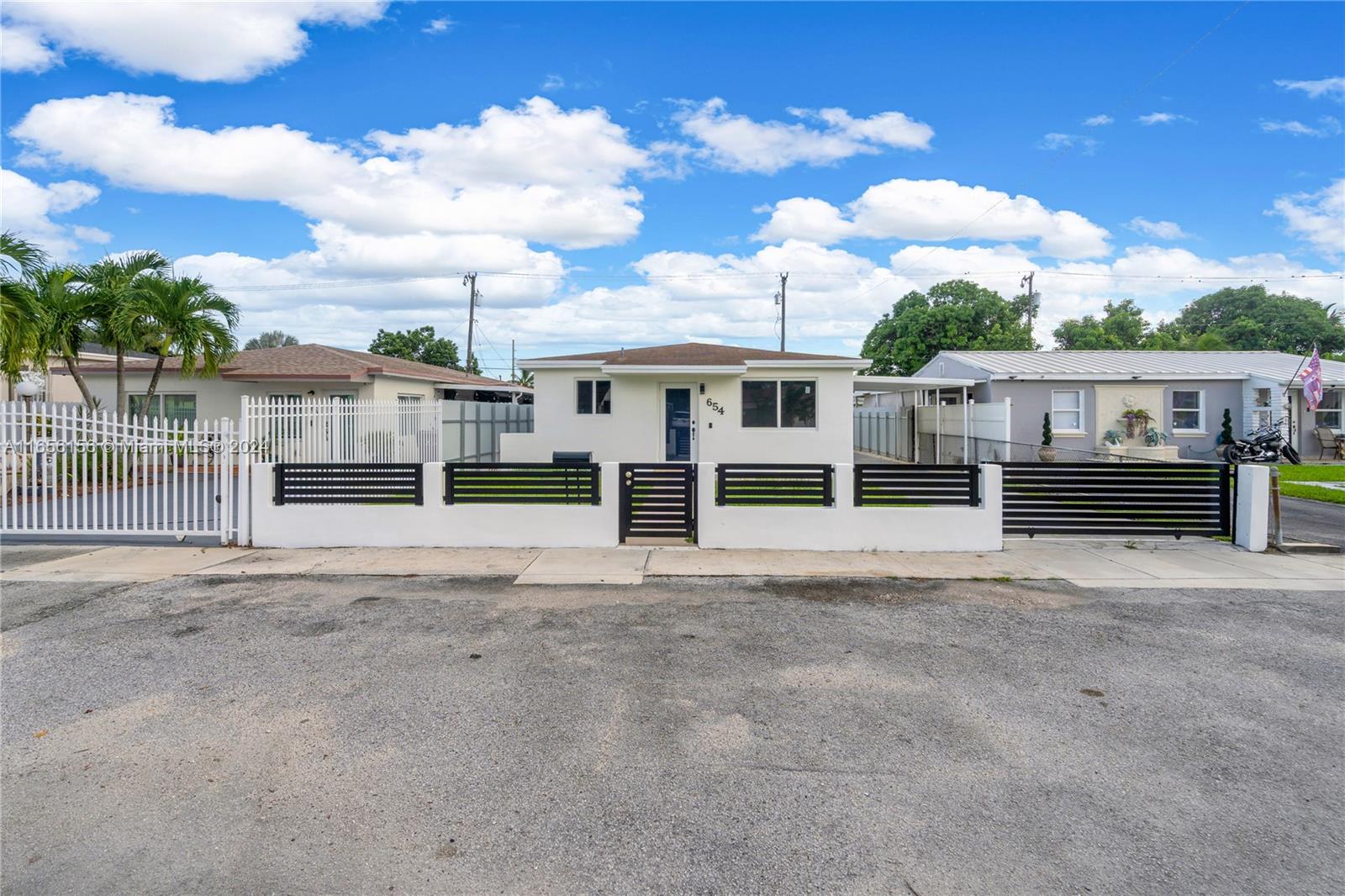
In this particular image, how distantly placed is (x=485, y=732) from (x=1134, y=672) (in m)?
4.27

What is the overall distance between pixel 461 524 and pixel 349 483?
5.06 feet

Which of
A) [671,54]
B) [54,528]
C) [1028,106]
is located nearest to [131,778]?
[54,528]

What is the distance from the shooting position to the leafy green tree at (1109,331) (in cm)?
4800

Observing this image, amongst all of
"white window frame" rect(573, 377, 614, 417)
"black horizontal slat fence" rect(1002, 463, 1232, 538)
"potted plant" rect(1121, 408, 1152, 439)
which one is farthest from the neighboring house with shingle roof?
"potted plant" rect(1121, 408, 1152, 439)

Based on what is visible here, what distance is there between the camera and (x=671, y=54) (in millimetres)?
14883

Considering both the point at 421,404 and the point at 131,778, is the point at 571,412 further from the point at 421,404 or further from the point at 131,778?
the point at 131,778

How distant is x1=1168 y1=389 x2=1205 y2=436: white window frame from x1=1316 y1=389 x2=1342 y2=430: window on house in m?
4.22

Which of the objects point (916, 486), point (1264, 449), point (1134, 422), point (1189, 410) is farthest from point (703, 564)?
point (1264, 449)

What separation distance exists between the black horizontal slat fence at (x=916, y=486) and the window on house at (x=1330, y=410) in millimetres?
20978

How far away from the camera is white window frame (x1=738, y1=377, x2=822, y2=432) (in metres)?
16.2

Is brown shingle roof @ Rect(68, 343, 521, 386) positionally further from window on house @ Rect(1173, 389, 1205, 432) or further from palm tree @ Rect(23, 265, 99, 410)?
window on house @ Rect(1173, 389, 1205, 432)

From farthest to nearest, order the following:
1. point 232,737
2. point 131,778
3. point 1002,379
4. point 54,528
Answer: point 1002,379 → point 54,528 → point 232,737 → point 131,778

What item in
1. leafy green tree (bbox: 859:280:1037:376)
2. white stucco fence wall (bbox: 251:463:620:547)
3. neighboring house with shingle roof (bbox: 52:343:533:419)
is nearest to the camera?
white stucco fence wall (bbox: 251:463:620:547)

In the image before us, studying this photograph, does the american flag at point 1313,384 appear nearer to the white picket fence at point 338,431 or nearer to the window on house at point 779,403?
the window on house at point 779,403
